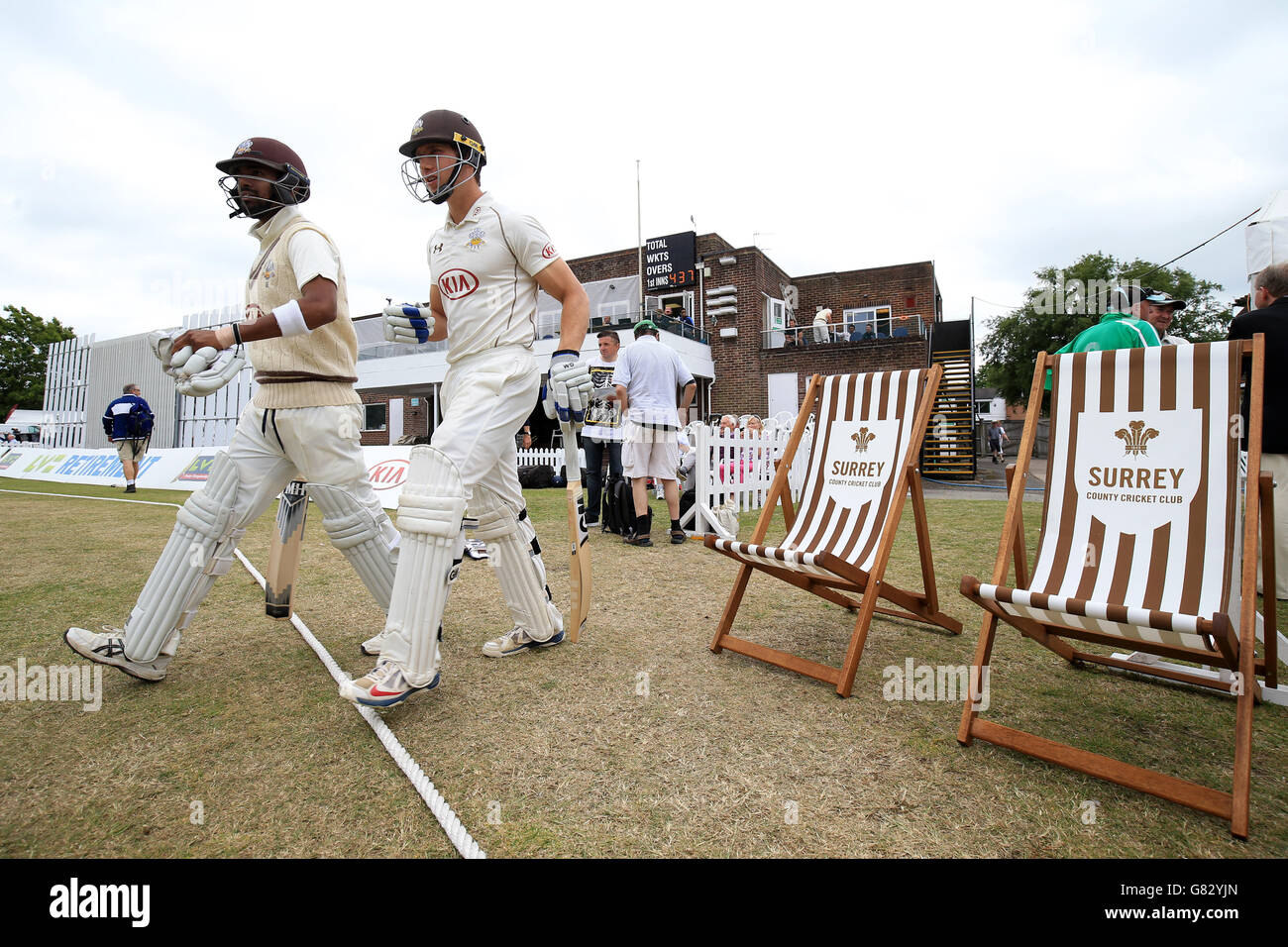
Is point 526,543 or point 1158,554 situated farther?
point 526,543

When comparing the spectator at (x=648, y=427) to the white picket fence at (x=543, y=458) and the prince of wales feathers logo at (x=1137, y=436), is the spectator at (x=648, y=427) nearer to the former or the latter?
the prince of wales feathers logo at (x=1137, y=436)

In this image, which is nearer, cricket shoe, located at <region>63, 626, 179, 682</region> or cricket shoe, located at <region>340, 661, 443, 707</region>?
cricket shoe, located at <region>340, 661, 443, 707</region>

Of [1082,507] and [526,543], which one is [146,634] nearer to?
[526,543]

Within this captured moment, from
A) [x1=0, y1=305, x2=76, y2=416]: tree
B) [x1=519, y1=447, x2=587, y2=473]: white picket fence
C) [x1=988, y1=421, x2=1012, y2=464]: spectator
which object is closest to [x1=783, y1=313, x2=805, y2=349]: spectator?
[x1=988, y1=421, x2=1012, y2=464]: spectator

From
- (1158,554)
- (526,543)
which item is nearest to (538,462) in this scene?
(526,543)

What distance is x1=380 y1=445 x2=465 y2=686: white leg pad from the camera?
2.02 meters

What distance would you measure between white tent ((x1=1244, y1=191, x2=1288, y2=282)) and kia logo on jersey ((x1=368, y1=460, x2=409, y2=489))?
905 cm

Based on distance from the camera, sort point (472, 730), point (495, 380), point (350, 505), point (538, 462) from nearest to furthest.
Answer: point (472, 730), point (495, 380), point (350, 505), point (538, 462)

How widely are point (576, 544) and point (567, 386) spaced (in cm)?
69

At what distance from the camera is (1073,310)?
24.4 metres
